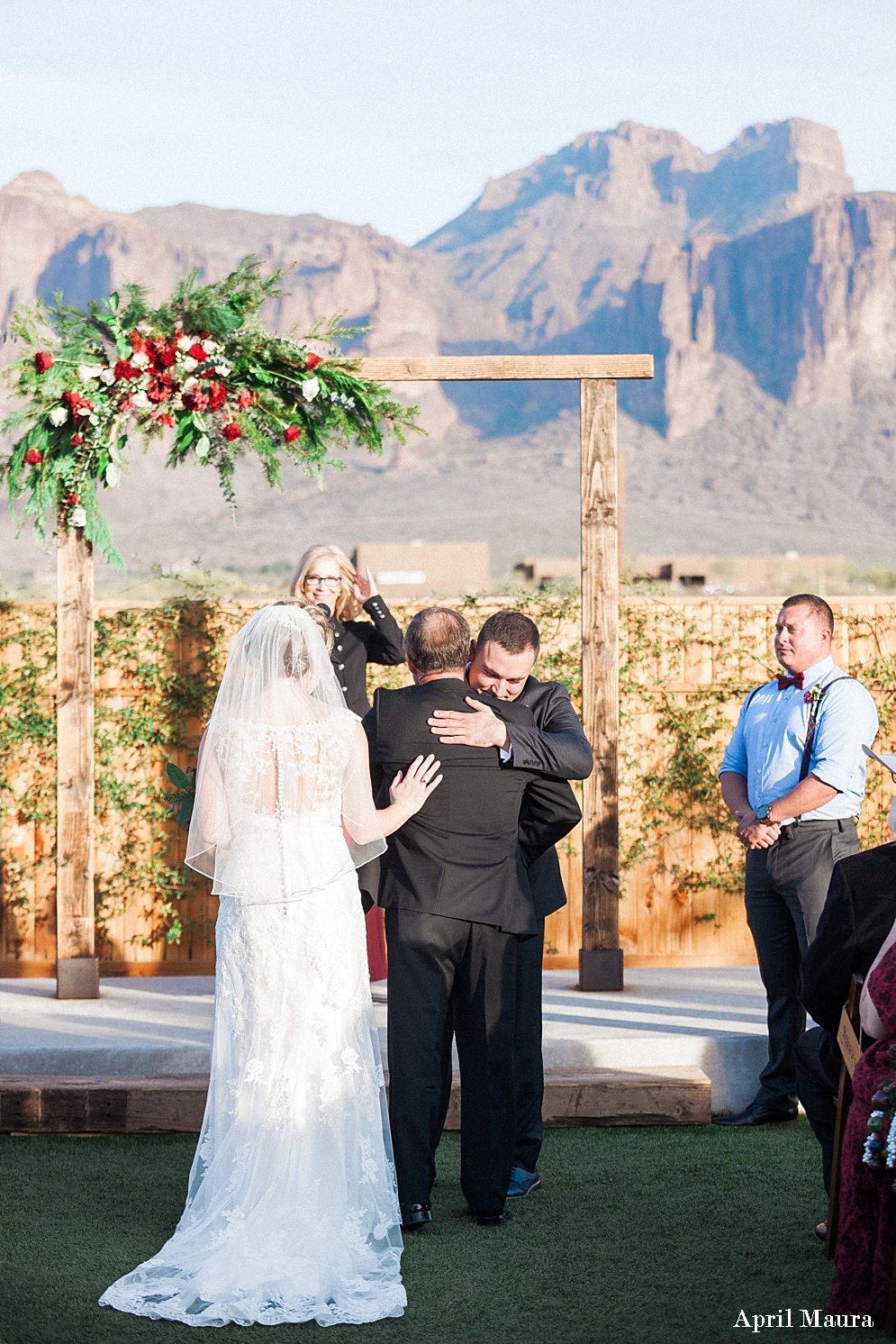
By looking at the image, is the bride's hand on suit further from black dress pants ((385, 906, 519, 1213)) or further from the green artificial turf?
the green artificial turf

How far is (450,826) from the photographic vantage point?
3.89 m

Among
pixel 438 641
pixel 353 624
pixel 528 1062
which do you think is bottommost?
pixel 528 1062

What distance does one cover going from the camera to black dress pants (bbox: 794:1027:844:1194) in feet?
12.3

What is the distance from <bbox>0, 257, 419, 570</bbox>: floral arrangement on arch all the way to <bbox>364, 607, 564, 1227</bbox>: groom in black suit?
217 cm

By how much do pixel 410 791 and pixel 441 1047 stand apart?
787 mm

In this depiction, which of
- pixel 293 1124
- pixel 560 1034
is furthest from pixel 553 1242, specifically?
pixel 560 1034

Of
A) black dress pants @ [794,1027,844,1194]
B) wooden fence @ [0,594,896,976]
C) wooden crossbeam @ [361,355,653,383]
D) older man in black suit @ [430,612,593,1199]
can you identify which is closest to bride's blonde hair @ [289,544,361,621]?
wooden crossbeam @ [361,355,653,383]

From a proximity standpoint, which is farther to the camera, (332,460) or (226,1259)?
(332,460)

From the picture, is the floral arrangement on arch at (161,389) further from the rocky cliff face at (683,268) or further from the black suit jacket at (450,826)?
the rocky cliff face at (683,268)

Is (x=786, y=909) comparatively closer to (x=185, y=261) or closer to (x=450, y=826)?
(x=450, y=826)

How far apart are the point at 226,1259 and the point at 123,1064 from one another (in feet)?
5.72

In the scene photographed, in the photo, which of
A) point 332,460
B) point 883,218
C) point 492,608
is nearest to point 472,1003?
point 332,460

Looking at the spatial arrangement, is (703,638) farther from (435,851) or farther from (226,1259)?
(226,1259)

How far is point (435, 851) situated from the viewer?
390 centimetres
